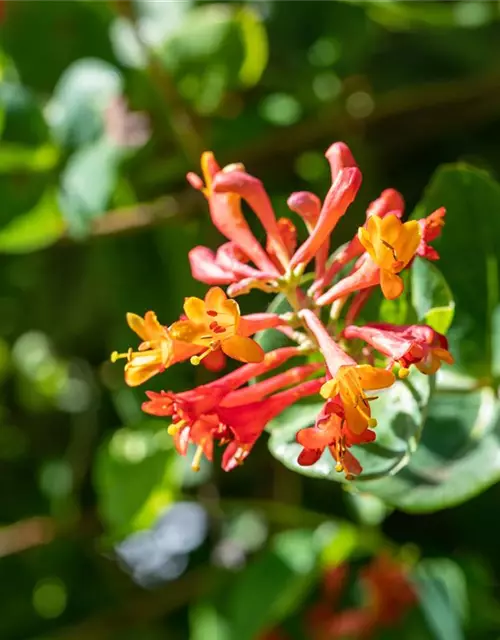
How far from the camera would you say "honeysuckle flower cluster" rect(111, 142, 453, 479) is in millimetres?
817

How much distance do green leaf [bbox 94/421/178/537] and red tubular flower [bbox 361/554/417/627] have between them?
0.35m

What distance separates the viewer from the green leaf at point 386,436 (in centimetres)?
90

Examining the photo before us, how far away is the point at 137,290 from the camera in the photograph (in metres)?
1.60

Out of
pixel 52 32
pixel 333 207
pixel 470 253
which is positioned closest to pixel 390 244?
pixel 333 207

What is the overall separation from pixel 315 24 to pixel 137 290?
0.53m

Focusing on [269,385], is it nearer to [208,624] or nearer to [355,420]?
[355,420]

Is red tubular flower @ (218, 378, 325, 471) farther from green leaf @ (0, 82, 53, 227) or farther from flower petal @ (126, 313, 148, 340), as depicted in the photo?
green leaf @ (0, 82, 53, 227)

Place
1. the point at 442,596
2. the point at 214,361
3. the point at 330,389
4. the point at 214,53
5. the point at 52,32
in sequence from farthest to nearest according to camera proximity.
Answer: the point at 52,32
the point at 214,53
the point at 442,596
the point at 214,361
the point at 330,389

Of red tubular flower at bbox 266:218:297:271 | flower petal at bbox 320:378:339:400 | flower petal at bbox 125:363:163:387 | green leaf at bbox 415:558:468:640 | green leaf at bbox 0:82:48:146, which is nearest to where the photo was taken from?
flower petal at bbox 320:378:339:400

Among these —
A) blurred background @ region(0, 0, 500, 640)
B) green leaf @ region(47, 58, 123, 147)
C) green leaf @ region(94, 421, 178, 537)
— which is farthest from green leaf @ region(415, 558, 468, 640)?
green leaf @ region(47, 58, 123, 147)

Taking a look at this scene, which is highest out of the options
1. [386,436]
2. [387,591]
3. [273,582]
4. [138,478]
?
[386,436]

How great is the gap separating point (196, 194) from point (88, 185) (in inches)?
6.8

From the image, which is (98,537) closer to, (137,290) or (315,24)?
(137,290)

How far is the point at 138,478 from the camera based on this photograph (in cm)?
147
